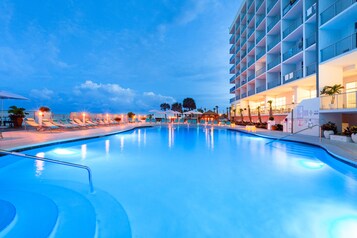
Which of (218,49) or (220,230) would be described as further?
(218,49)

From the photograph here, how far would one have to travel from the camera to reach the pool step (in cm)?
197

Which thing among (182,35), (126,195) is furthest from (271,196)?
(182,35)

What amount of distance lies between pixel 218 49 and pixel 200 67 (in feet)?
17.6

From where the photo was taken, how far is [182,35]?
3281 cm

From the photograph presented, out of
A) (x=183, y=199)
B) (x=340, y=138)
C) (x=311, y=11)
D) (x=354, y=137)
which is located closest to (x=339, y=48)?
(x=311, y=11)

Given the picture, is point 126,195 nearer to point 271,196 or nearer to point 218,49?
point 271,196

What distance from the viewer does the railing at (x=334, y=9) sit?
945 centimetres

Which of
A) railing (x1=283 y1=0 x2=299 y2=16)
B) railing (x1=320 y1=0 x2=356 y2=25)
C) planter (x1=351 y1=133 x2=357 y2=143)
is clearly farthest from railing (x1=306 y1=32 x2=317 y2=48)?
planter (x1=351 y1=133 x2=357 y2=143)

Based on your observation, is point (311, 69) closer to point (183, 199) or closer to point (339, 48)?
point (339, 48)

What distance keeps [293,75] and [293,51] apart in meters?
1.78

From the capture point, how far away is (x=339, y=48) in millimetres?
9961

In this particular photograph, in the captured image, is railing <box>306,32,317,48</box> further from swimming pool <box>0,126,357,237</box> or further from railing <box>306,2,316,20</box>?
swimming pool <box>0,126,357,237</box>

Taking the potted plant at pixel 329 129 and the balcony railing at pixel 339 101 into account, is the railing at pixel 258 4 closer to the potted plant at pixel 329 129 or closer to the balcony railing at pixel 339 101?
the balcony railing at pixel 339 101

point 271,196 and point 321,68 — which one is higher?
point 321,68
